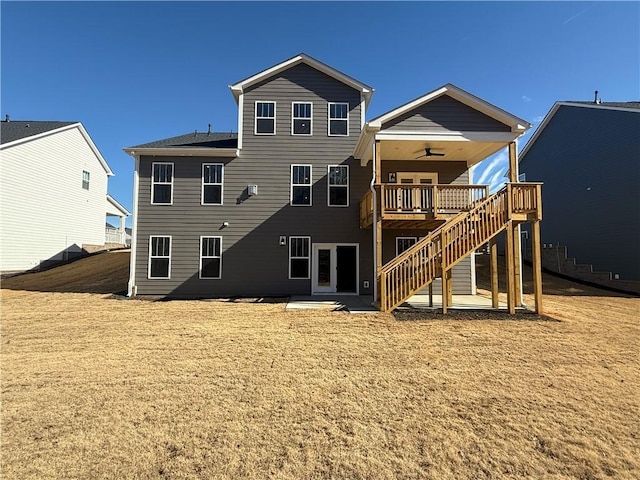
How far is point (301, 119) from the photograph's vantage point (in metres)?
12.2

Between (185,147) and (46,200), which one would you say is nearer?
(185,147)

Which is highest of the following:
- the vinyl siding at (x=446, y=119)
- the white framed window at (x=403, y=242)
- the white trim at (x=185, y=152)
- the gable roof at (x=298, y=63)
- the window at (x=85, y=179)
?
the gable roof at (x=298, y=63)

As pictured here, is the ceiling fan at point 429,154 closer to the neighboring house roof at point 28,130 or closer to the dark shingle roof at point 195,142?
the dark shingle roof at point 195,142

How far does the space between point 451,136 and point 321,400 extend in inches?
341

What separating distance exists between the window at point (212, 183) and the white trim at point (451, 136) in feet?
20.3

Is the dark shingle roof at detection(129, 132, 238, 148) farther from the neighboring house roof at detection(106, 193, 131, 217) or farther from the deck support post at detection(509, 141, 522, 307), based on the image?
the neighboring house roof at detection(106, 193, 131, 217)

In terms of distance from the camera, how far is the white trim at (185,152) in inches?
456

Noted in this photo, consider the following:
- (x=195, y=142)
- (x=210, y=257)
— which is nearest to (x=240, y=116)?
(x=195, y=142)

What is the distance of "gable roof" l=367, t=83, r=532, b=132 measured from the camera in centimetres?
926

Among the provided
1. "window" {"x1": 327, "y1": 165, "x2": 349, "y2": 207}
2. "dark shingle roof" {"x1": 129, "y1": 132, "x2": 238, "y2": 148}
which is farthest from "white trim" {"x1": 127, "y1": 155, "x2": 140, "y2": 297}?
"window" {"x1": 327, "y1": 165, "x2": 349, "y2": 207}

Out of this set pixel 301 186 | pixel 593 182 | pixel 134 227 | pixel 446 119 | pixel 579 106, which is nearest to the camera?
pixel 446 119

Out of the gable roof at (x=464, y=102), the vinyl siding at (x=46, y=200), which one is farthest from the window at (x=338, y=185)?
the vinyl siding at (x=46, y=200)

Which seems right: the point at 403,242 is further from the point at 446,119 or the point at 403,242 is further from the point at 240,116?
the point at 240,116

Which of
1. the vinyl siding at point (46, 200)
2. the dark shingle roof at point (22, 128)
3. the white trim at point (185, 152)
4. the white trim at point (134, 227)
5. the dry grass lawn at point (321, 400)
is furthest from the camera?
the dark shingle roof at point (22, 128)
